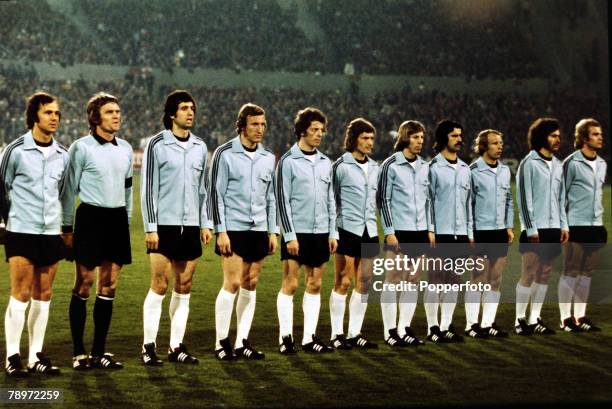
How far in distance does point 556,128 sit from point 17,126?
80.2 ft

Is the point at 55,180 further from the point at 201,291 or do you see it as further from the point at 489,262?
the point at 201,291

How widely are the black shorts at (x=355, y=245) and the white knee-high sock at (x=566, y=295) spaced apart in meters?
1.97

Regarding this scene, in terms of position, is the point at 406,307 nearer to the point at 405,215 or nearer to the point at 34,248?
the point at 405,215

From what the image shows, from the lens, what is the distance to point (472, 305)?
818cm

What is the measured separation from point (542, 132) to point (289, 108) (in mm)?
24454

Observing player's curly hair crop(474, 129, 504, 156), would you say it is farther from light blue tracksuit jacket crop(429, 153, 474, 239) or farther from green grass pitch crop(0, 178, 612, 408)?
green grass pitch crop(0, 178, 612, 408)

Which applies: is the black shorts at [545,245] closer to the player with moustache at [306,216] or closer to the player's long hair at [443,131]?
the player's long hair at [443,131]

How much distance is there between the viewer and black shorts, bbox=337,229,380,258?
753cm

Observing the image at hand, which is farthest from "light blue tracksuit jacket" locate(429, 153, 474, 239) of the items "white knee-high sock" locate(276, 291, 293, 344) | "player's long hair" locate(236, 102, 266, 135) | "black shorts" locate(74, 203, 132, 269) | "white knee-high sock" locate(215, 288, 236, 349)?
"black shorts" locate(74, 203, 132, 269)

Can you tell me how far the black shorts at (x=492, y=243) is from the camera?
27.0 ft

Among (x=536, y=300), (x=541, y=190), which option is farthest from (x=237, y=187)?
(x=536, y=300)

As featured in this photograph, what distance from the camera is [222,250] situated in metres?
6.89

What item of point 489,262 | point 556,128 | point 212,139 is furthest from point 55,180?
point 212,139


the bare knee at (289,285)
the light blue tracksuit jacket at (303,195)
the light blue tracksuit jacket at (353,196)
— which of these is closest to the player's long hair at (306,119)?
the light blue tracksuit jacket at (303,195)
